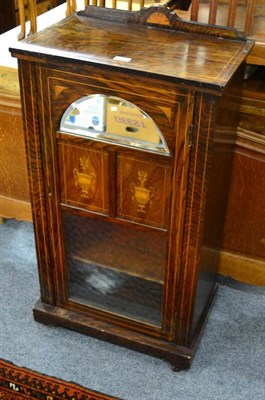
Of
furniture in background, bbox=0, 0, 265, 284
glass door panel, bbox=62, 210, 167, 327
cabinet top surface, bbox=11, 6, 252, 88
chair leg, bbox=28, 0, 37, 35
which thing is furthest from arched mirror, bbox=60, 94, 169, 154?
chair leg, bbox=28, 0, 37, 35

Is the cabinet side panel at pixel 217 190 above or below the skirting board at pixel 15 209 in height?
Result: above

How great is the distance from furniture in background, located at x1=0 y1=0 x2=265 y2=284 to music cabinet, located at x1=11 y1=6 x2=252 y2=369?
0.13 metres

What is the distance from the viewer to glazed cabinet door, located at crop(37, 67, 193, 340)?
1.27m

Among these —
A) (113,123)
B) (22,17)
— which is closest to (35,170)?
(113,123)

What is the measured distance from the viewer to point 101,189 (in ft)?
4.73

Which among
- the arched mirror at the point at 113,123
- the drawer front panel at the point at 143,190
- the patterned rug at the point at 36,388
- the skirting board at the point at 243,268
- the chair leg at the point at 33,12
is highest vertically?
the chair leg at the point at 33,12

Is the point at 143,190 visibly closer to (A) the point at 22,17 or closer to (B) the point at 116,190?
(B) the point at 116,190

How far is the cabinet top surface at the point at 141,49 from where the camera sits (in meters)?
1.20

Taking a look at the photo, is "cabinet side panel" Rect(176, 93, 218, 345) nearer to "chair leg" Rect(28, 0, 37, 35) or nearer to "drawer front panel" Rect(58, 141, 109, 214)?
"drawer front panel" Rect(58, 141, 109, 214)

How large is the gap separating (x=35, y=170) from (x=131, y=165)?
29 centimetres

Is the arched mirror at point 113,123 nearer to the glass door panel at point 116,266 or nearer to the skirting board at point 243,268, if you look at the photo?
the glass door panel at point 116,266

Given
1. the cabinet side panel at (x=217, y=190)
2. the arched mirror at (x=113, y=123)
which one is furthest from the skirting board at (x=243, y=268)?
the arched mirror at (x=113, y=123)

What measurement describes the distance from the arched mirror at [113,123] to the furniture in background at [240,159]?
1.39 ft

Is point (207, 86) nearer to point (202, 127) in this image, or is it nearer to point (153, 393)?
point (202, 127)
